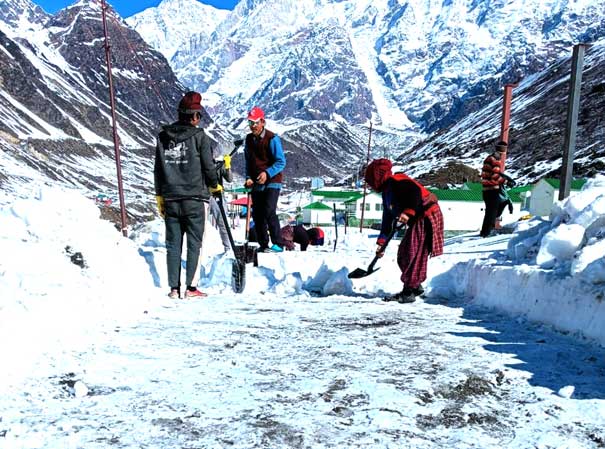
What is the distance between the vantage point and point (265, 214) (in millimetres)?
7402

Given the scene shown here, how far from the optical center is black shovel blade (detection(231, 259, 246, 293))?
6.40 metres

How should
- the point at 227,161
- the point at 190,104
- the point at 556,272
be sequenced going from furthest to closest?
the point at 227,161
the point at 190,104
the point at 556,272

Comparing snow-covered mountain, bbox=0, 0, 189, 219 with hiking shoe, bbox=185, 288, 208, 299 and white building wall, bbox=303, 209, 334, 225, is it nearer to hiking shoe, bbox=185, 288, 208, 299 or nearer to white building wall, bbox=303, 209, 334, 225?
white building wall, bbox=303, 209, 334, 225

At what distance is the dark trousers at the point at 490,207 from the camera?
34.1ft

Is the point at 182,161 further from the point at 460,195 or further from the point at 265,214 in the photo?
the point at 460,195

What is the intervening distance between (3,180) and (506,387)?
107270 millimetres

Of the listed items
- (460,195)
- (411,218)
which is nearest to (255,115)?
(411,218)

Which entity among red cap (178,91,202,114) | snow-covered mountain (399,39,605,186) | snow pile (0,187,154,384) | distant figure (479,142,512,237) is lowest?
snow pile (0,187,154,384)

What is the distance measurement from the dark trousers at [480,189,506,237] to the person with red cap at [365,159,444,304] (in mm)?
4920

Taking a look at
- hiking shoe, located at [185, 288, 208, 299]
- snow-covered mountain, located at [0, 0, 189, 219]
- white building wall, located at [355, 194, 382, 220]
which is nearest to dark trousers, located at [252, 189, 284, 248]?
hiking shoe, located at [185, 288, 208, 299]

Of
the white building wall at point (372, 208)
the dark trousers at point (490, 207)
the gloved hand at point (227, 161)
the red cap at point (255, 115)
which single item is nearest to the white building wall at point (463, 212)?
the white building wall at point (372, 208)

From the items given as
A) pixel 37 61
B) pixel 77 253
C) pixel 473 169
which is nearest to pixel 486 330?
pixel 77 253

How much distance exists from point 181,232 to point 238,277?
982 mm

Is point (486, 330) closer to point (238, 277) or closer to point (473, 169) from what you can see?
point (238, 277)
